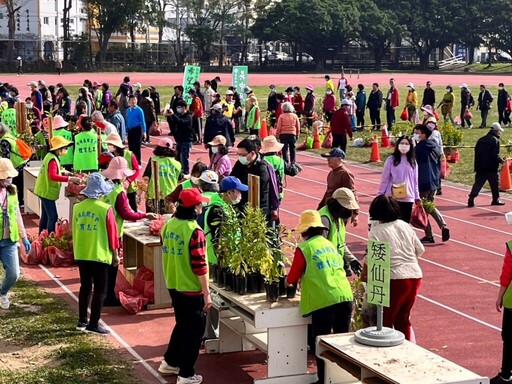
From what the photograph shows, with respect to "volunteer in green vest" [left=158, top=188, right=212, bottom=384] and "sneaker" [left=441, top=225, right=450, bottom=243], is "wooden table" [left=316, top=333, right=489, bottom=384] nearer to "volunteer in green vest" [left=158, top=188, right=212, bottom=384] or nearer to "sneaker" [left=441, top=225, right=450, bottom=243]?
"volunteer in green vest" [left=158, top=188, right=212, bottom=384]

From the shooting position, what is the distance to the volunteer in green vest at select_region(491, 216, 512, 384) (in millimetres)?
8672

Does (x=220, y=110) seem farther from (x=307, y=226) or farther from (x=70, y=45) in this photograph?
(x=70, y=45)

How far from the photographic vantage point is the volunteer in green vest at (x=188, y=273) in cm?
852

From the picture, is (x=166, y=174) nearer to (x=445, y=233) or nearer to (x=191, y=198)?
(x=445, y=233)

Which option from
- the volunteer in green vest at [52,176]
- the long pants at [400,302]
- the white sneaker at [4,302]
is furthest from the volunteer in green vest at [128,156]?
the long pants at [400,302]

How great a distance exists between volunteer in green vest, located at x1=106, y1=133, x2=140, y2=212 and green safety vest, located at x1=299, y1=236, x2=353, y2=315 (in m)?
5.84

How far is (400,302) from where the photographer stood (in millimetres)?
8672

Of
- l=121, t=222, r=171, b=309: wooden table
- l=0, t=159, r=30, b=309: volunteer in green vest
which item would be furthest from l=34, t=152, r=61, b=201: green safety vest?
l=0, t=159, r=30, b=309: volunteer in green vest

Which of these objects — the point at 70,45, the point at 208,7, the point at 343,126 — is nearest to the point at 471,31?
the point at 208,7

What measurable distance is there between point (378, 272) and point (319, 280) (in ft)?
2.85

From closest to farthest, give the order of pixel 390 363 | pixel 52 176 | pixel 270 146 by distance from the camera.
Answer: pixel 390 363
pixel 270 146
pixel 52 176

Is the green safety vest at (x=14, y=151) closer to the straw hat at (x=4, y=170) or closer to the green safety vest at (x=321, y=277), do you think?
the straw hat at (x=4, y=170)

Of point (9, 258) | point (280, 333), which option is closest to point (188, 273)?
point (280, 333)

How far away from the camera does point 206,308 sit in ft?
28.5
